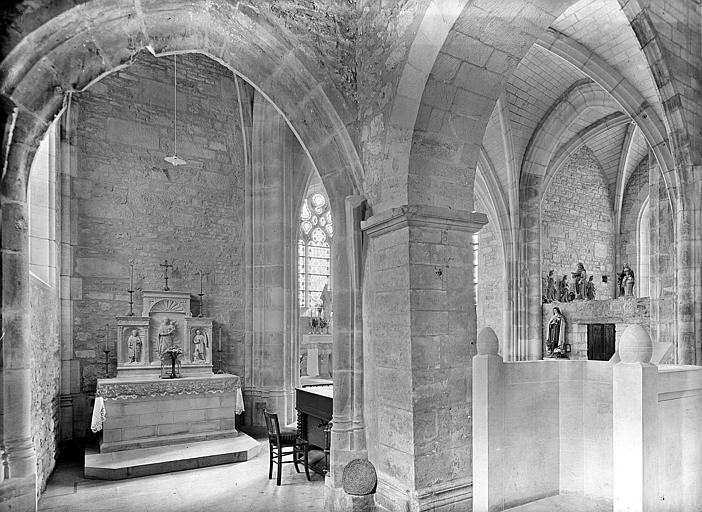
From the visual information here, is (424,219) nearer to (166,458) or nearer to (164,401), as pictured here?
(166,458)

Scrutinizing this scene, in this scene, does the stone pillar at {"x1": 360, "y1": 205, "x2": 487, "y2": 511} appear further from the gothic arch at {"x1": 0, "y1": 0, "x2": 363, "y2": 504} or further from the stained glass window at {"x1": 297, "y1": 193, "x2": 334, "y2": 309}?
the stained glass window at {"x1": 297, "y1": 193, "x2": 334, "y2": 309}

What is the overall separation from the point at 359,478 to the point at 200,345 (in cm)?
471

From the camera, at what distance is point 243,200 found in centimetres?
909

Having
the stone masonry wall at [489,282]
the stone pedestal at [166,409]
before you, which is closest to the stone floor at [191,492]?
the stone pedestal at [166,409]

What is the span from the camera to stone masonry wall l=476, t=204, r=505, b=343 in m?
12.4

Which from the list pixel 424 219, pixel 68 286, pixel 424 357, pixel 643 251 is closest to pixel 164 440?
pixel 68 286

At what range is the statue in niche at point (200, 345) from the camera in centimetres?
816

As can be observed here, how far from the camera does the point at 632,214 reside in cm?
1413

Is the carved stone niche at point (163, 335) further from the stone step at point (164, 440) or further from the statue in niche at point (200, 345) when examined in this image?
the stone step at point (164, 440)

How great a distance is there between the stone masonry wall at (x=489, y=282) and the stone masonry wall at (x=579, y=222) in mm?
1347

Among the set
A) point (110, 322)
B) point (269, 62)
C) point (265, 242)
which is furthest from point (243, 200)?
point (269, 62)

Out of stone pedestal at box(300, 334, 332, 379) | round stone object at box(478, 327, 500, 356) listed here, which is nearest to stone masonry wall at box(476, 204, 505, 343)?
stone pedestal at box(300, 334, 332, 379)

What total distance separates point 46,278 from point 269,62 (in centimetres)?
429

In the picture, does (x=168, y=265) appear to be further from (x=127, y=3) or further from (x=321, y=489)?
(x=127, y=3)
